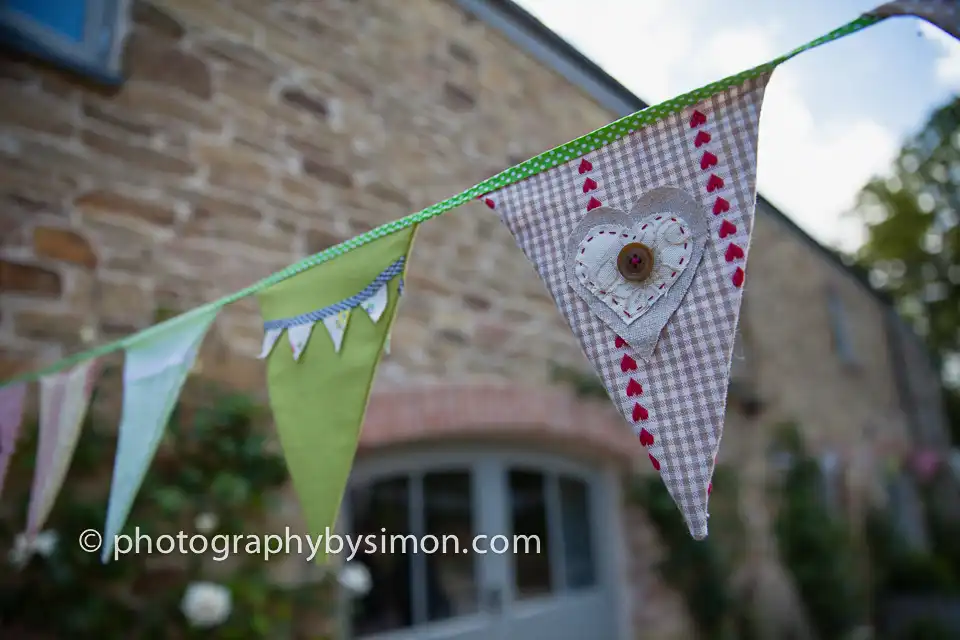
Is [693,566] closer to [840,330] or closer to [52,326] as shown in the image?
[52,326]

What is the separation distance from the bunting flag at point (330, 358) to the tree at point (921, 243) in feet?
40.3

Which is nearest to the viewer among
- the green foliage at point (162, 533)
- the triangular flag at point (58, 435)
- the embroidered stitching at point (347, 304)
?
the embroidered stitching at point (347, 304)

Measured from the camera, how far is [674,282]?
41.2 inches

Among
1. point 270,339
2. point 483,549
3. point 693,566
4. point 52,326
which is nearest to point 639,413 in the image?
point 270,339

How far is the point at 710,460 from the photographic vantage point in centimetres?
97

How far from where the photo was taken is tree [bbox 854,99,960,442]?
38.4 ft

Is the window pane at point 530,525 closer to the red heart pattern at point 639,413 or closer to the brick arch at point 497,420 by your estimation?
the brick arch at point 497,420

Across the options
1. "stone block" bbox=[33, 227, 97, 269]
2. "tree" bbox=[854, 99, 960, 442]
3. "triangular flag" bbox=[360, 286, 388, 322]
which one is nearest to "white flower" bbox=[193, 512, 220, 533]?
"stone block" bbox=[33, 227, 97, 269]

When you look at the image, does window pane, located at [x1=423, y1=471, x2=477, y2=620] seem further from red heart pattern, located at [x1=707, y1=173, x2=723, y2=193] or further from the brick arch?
red heart pattern, located at [x1=707, y1=173, x2=723, y2=193]

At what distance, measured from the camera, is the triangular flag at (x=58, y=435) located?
178cm

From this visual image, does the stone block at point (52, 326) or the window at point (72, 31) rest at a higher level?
the window at point (72, 31)

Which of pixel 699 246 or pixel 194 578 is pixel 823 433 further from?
pixel 699 246

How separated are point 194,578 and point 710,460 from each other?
6.34ft

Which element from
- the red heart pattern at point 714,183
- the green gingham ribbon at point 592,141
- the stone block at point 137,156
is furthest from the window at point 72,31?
the red heart pattern at point 714,183
